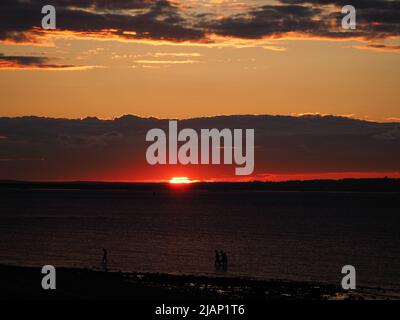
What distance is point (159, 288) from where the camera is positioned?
50.2 meters

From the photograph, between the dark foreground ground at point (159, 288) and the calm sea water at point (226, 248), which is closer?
the dark foreground ground at point (159, 288)

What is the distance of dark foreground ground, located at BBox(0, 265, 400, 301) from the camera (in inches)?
1692

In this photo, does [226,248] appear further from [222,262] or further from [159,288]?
[159,288]

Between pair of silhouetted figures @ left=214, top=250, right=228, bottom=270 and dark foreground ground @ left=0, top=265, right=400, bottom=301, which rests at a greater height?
pair of silhouetted figures @ left=214, top=250, right=228, bottom=270

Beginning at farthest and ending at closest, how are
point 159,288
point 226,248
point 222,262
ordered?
point 226,248, point 222,262, point 159,288

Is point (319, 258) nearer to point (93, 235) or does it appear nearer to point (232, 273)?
point (232, 273)

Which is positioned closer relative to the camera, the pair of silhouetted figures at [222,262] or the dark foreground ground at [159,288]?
the dark foreground ground at [159,288]

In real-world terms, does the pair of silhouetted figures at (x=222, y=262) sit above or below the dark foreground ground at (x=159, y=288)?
above

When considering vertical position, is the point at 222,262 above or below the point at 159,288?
above

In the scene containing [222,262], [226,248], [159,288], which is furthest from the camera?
[226,248]

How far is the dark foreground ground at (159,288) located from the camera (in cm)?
4297

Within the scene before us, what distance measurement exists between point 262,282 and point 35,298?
23.0 metres

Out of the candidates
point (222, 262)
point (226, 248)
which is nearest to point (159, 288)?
point (222, 262)

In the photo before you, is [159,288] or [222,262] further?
[222,262]
